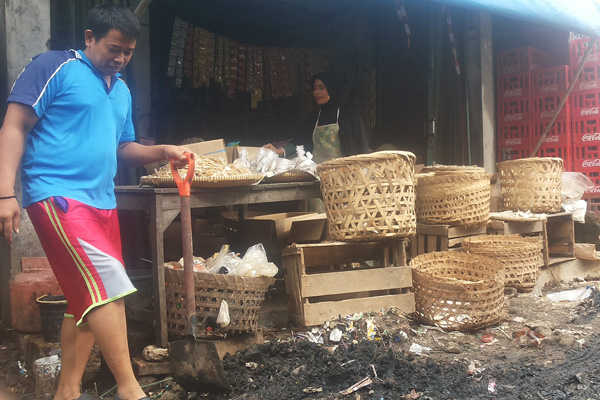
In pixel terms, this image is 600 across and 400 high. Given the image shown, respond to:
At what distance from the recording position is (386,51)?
8.96 meters

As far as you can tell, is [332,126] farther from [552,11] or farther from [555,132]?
[555,132]

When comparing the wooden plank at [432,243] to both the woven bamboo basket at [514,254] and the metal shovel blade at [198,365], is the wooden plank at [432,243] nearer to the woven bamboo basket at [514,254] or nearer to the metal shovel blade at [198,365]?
the woven bamboo basket at [514,254]

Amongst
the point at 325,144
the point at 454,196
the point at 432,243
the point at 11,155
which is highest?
the point at 325,144

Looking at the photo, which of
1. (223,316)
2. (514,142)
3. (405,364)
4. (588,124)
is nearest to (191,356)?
(223,316)

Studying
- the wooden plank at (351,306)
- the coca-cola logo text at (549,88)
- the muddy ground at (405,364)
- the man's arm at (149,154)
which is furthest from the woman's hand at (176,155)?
the coca-cola logo text at (549,88)

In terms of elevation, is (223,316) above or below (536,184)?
below

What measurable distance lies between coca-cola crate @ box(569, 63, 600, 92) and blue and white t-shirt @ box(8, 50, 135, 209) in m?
7.14

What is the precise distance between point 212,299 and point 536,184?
14.2 feet

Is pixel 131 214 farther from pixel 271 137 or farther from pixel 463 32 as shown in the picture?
pixel 463 32

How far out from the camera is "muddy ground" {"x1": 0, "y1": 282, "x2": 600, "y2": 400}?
10.1 feet

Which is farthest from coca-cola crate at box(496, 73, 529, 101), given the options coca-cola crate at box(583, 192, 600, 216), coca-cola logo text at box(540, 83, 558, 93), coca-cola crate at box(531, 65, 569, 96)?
coca-cola crate at box(583, 192, 600, 216)

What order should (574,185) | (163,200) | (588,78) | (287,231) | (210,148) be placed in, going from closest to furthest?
(163,200) → (210,148) → (287,231) → (574,185) → (588,78)

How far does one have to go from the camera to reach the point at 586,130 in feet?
24.6

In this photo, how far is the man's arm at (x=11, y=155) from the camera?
2404 mm
